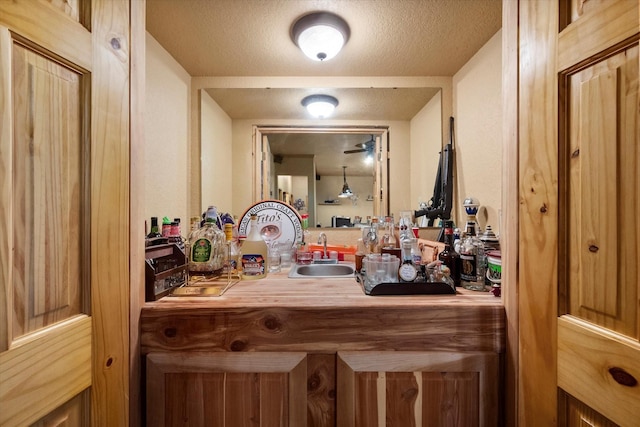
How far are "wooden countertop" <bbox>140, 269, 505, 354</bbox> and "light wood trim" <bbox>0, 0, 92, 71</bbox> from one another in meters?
0.67

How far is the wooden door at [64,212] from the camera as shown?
1.62 ft

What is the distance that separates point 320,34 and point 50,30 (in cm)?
101

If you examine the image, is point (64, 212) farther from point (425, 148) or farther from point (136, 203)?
point (425, 148)

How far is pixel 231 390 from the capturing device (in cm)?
78

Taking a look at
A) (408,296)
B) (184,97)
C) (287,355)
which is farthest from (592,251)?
(184,97)

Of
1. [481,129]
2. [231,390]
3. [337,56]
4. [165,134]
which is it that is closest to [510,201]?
[481,129]

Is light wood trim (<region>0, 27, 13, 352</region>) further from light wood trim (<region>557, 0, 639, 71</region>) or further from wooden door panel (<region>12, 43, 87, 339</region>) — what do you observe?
light wood trim (<region>557, 0, 639, 71</region>)

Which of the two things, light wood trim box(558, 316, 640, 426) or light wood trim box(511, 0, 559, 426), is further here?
light wood trim box(511, 0, 559, 426)

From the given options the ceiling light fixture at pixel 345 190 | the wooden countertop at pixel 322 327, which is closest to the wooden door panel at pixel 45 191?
the wooden countertop at pixel 322 327

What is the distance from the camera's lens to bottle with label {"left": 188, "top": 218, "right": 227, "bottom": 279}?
1072 mm

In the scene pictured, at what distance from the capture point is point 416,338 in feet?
2.55

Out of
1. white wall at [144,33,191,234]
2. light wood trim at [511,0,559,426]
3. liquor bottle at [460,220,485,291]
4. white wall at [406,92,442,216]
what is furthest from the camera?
white wall at [406,92,442,216]

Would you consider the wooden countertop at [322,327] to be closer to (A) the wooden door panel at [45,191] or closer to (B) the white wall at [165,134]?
(A) the wooden door panel at [45,191]

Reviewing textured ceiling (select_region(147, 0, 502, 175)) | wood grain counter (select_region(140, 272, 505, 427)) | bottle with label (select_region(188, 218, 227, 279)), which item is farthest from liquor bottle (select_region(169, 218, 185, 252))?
textured ceiling (select_region(147, 0, 502, 175))
